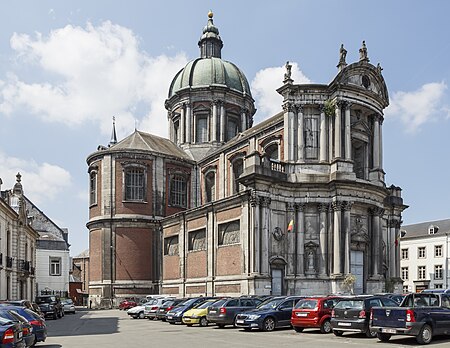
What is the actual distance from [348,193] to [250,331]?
17.4 meters

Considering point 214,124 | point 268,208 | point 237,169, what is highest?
point 214,124

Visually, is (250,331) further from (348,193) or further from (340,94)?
(340,94)

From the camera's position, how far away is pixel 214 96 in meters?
56.3

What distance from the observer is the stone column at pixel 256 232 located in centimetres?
3472

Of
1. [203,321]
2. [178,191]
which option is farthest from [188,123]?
[203,321]

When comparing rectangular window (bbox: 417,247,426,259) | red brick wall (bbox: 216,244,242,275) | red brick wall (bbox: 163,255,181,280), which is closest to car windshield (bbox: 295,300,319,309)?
red brick wall (bbox: 216,244,242,275)

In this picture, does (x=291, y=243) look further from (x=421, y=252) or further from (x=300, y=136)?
(x=421, y=252)

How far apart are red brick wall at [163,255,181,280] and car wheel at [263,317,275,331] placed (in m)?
23.3

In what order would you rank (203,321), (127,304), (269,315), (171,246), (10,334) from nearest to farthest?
1. (10,334)
2. (269,315)
3. (203,321)
4. (127,304)
5. (171,246)

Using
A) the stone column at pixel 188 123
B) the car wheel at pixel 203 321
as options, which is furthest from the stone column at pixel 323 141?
the stone column at pixel 188 123

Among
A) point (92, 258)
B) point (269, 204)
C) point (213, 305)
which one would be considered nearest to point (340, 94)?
point (269, 204)

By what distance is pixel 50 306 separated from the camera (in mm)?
35375

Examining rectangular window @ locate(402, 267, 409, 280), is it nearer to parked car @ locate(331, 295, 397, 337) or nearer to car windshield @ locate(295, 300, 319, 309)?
→ car windshield @ locate(295, 300, 319, 309)

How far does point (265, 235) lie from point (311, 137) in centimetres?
742
